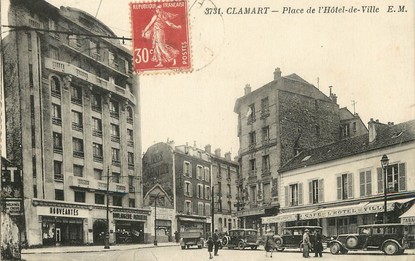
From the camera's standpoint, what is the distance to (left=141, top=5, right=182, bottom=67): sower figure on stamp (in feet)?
28.8

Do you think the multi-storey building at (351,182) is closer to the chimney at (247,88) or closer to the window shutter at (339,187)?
the window shutter at (339,187)

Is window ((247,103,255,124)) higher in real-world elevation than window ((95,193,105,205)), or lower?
higher

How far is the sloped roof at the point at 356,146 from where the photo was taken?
35.1ft

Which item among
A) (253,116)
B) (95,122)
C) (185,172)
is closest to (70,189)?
(95,122)

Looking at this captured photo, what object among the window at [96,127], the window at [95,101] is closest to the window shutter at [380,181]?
the window at [96,127]

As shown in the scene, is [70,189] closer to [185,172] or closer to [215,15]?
[185,172]

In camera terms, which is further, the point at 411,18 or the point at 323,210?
the point at 323,210

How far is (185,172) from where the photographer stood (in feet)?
38.0

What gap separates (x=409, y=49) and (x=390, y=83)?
0.62m

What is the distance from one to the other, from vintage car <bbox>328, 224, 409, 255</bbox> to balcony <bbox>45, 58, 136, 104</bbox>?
18.1 ft

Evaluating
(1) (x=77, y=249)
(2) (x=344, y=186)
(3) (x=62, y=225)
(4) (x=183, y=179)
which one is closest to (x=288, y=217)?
(2) (x=344, y=186)

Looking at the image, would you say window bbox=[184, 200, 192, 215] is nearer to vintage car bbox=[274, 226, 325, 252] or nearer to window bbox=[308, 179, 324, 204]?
vintage car bbox=[274, 226, 325, 252]

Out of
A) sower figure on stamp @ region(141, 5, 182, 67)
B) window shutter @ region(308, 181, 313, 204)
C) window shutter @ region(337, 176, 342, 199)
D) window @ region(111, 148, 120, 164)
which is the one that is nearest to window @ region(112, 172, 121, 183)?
window @ region(111, 148, 120, 164)

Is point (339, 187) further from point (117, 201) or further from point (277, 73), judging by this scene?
point (117, 201)
